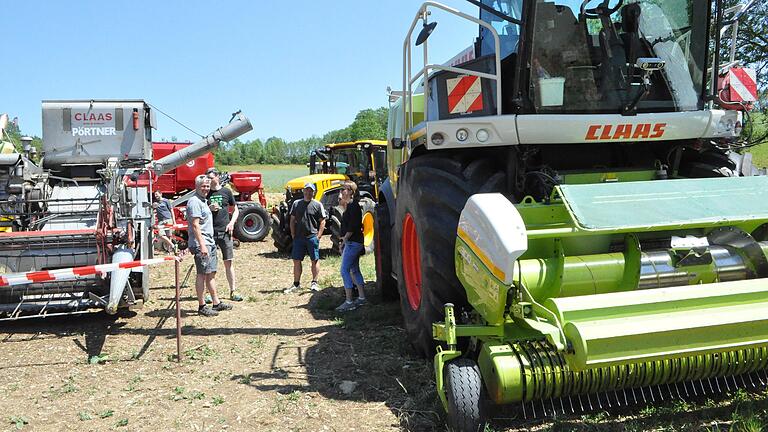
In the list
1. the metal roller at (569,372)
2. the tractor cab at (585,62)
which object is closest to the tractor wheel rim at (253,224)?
the tractor cab at (585,62)

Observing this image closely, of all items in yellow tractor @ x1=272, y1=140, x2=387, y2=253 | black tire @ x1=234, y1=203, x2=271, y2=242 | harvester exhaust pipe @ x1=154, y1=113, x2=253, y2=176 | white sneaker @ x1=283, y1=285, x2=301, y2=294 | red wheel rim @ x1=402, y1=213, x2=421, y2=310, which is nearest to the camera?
red wheel rim @ x1=402, y1=213, x2=421, y2=310

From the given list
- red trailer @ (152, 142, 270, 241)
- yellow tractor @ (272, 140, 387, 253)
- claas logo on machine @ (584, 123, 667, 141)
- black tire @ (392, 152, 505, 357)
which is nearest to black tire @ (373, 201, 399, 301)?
black tire @ (392, 152, 505, 357)

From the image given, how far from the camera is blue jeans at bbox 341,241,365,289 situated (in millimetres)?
7172

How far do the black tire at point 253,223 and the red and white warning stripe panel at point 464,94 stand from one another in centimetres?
1029

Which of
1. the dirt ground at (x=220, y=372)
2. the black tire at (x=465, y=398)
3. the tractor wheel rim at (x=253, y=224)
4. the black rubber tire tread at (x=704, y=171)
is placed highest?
the black rubber tire tread at (x=704, y=171)

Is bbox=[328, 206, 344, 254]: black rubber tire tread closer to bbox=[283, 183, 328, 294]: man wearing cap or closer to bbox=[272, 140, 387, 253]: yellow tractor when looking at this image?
bbox=[272, 140, 387, 253]: yellow tractor

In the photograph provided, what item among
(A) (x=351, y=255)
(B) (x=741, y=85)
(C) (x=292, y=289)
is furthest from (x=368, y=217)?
(B) (x=741, y=85)

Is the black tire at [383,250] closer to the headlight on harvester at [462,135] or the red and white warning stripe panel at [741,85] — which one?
the headlight on harvester at [462,135]

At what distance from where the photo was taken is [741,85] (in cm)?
465

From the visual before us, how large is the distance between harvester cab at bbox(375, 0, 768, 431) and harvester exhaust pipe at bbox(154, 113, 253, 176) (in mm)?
6056

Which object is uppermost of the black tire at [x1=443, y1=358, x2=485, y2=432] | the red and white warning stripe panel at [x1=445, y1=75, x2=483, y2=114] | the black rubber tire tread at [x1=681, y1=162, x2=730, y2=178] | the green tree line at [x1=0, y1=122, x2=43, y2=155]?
the green tree line at [x1=0, y1=122, x2=43, y2=155]

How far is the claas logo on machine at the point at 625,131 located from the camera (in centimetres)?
408

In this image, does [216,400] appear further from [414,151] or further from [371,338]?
[414,151]

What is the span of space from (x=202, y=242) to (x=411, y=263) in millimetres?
2871
